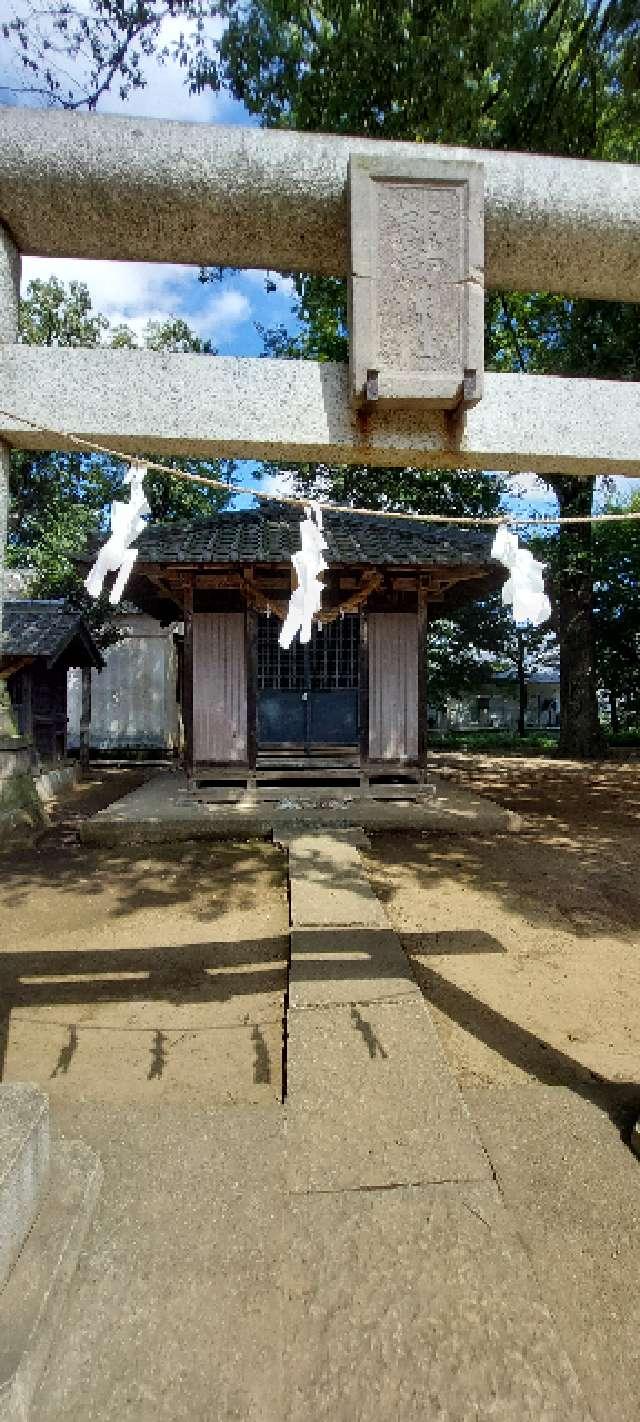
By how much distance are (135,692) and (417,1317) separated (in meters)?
22.5

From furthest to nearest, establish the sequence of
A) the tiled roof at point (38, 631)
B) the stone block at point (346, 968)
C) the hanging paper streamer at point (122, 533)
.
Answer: the tiled roof at point (38, 631), the stone block at point (346, 968), the hanging paper streamer at point (122, 533)

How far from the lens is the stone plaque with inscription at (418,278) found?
9.14 feet

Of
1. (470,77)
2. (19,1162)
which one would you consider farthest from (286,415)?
(470,77)

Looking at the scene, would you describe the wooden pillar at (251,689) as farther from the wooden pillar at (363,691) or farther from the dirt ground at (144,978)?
the dirt ground at (144,978)

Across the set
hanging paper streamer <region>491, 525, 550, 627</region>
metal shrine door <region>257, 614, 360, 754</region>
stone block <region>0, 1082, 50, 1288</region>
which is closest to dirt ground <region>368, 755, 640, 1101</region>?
stone block <region>0, 1082, 50, 1288</region>

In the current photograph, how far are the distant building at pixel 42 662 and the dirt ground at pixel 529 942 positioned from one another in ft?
28.3

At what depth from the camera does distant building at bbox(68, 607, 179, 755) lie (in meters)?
23.2

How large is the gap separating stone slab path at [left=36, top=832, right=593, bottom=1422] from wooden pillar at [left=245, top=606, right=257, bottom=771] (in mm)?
7737

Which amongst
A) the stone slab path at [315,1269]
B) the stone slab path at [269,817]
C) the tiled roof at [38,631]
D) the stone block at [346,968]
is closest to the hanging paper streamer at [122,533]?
the stone slab path at [315,1269]

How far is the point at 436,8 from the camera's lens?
8.42 metres

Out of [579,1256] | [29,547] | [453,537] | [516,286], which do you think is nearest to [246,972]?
[579,1256]

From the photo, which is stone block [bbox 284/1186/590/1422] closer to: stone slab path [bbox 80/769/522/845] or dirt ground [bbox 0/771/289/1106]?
dirt ground [bbox 0/771/289/1106]

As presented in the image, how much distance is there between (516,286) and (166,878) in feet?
20.6

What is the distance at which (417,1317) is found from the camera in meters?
1.98
